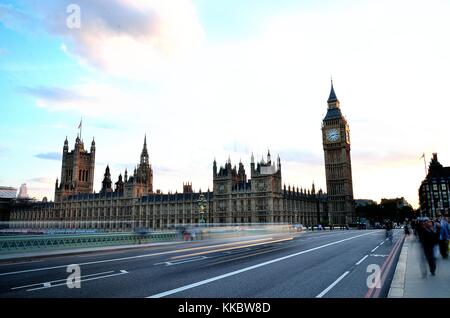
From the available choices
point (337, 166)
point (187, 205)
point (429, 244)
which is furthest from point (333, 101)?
point (429, 244)

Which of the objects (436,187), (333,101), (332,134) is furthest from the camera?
(333,101)

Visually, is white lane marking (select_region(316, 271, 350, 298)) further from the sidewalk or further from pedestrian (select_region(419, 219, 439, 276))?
pedestrian (select_region(419, 219, 439, 276))

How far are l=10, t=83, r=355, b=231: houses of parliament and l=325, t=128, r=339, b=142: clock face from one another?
1.3 inches

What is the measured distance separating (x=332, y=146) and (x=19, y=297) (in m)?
121

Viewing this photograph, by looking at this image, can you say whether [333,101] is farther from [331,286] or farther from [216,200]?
[331,286]

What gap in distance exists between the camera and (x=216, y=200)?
99.2 m

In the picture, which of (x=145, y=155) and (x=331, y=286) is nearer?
(x=331, y=286)

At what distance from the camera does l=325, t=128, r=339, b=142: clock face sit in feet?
398

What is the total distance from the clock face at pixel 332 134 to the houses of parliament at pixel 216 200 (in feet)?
0.11

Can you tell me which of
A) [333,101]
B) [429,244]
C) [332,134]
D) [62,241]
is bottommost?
[62,241]

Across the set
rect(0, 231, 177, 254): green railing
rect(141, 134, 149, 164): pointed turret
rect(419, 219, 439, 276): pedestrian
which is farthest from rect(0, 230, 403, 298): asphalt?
rect(141, 134, 149, 164): pointed turret

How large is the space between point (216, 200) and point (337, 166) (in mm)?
47294
